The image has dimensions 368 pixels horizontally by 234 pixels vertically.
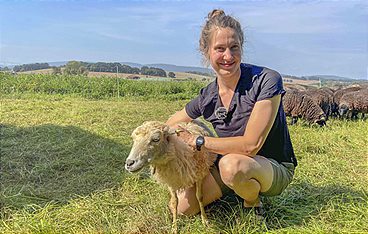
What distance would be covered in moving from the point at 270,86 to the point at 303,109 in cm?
713

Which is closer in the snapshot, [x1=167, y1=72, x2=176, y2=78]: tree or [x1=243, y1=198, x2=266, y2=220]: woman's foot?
[x1=243, y1=198, x2=266, y2=220]: woman's foot

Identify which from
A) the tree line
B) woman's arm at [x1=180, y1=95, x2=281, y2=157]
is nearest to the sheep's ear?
woman's arm at [x1=180, y1=95, x2=281, y2=157]

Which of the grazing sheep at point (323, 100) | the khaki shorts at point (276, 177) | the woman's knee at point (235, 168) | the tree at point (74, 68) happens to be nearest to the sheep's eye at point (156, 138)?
the woman's knee at point (235, 168)

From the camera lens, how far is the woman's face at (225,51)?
2605mm

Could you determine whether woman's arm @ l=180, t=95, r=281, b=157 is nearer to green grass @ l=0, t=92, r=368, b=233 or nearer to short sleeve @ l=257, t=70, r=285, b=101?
short sleeve @ l=257, t=70, r=285, b=101

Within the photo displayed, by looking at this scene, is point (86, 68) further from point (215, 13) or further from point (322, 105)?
point (215, 13)

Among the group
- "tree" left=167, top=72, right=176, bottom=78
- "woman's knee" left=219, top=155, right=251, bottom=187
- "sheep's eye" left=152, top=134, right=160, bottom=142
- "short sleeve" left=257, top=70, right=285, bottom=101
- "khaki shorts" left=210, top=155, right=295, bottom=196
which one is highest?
"short sleeve" left=257, top=70, right=285, bottom=101

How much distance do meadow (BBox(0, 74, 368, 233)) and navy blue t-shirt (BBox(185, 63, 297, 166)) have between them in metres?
0.49

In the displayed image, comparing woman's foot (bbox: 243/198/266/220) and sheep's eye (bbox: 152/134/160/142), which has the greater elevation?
sheep's eye (bbox: 152/134/160/142)

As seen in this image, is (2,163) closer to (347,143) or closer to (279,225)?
→ (279,225)

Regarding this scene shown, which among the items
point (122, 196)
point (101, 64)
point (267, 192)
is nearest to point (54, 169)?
point (122, 196)

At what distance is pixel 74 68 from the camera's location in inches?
1048

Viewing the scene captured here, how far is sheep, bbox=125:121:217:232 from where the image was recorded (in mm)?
2418

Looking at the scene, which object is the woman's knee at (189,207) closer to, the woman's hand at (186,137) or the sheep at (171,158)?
the sheep at (171,158)
